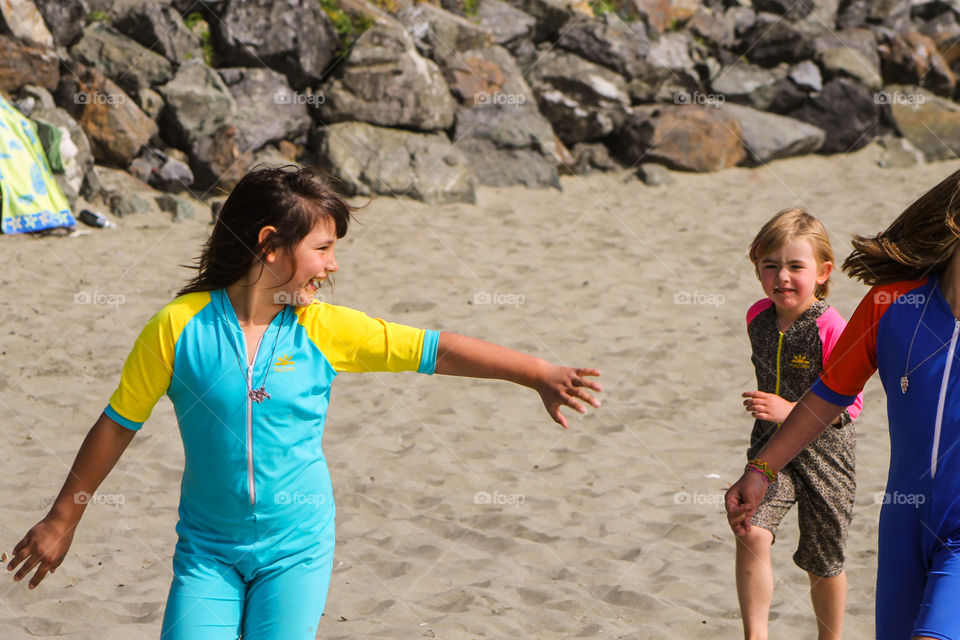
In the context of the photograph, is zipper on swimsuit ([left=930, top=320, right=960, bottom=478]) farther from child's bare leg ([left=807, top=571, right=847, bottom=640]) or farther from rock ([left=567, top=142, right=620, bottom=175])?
rock ([left=567, top=142, right=620, bottom=175])

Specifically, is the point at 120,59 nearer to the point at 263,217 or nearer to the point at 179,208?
the point at 179,208

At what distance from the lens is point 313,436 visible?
2.26 m

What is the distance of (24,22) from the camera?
369 inches

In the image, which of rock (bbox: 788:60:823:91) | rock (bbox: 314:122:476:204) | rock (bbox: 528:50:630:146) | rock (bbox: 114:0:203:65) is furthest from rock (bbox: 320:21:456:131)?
rock (bbox: 788:60:823:91)

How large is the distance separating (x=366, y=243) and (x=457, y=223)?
110 cm

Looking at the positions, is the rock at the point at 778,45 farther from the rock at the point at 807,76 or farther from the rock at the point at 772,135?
the rock at the point at 772,135

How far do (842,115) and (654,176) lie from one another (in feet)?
10.7

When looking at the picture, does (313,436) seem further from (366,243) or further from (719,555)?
(366,243)

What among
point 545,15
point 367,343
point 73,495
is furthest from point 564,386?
point 545,15

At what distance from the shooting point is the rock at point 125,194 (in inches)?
348

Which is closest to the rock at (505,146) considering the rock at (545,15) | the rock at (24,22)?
the rock at (545,15)

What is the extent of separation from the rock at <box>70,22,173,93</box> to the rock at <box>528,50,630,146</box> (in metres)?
4.36

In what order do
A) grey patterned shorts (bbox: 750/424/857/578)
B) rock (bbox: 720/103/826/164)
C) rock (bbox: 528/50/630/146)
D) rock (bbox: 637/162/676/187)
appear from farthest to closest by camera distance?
rock (bbox: 720/103/826/164) < rock (bbox: 528/50/630/146) < rock (bbox: 637/162/676/187) < grey patterned shorts (bbox: 750/424/857/578)

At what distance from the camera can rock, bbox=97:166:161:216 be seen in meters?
8.83
